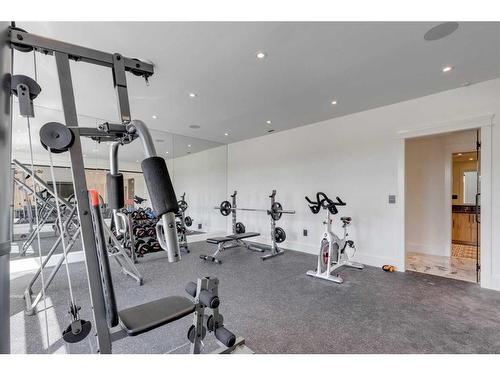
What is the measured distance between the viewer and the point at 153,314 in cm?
129

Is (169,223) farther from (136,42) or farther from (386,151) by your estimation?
(386,151)

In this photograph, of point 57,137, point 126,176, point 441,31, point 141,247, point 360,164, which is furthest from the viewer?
point 141,247

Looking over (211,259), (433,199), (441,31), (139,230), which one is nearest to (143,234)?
(139,230)

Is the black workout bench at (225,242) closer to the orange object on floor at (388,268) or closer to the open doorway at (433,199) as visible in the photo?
the orange object on floor at (388,268)

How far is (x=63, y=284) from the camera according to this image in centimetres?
321

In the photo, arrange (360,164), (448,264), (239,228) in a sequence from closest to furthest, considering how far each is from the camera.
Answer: (448,264), (360,164), (239,228)

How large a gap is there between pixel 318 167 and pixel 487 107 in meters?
2.54

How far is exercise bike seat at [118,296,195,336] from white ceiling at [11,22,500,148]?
7.16 feet

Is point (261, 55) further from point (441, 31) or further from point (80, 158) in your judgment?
point (80, 158)

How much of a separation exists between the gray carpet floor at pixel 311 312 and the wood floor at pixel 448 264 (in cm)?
34

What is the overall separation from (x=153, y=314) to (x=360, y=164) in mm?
4082
